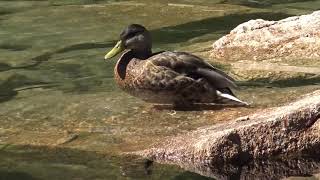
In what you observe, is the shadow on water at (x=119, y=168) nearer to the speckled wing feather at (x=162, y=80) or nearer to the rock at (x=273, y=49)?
the speckled wing feather at (x=162, y=80)

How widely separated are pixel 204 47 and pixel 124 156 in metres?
4.34

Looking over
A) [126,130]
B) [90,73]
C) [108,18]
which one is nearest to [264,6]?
[108,18]

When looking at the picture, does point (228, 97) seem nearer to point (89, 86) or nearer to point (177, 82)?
point (177, 82)

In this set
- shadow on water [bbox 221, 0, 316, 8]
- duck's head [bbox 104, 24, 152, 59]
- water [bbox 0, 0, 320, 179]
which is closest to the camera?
water [bbox 0, 0, 320, 179]

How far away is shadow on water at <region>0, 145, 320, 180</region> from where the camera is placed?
17.4 feet

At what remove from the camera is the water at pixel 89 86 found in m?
5.79

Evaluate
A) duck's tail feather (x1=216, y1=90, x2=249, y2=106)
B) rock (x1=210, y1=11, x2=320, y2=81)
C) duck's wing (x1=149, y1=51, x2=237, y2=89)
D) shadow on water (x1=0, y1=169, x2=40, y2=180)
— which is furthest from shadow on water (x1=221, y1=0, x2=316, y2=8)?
shadow on water (x1=0, y1=169, x2=40, y2=180)

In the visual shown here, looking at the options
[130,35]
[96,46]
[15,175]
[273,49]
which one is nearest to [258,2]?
[96,46]

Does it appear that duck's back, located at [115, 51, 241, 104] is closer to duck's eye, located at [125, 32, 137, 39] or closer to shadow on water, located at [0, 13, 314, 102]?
duck's eye, located at [125, 32, 137, 39]

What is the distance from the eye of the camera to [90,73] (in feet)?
28.4

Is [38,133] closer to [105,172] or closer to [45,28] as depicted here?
[105,172]

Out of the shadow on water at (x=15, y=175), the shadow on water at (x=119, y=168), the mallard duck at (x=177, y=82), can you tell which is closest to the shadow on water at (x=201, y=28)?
the mallard duck at (x=177, y=82)

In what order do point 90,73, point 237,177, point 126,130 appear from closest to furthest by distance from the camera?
point 237,177 < point 126,130 < point 90,73

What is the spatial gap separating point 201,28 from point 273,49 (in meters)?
2.33
